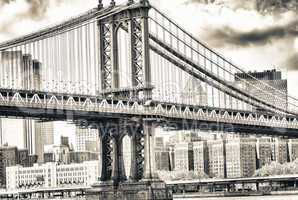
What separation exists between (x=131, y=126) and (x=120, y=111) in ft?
13.7

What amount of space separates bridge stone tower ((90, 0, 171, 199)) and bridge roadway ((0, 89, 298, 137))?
1185 mm

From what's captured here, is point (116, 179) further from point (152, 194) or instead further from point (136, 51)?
point (136, 51)

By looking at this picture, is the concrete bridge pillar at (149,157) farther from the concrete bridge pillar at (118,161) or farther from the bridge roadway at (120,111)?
the concrete bridge pillar at (118,161)

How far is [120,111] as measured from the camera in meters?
115

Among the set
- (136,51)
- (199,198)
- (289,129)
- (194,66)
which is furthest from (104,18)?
(199,198)

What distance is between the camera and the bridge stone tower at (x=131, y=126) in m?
116

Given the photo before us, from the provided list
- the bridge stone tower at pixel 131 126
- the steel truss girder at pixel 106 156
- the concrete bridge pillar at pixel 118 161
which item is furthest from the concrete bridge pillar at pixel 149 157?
the steel truss girder at pixel 106 156

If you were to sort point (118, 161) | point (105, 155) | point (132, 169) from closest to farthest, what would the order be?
point (132, 169), point (118, 161), point (105, 155)

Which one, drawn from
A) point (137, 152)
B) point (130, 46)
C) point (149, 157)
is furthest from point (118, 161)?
point (130, 46)

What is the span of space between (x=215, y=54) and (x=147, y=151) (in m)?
20.8

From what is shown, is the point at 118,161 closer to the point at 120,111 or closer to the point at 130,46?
the point at 120,111

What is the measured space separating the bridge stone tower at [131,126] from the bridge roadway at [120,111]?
1185mm

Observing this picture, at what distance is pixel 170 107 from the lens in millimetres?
123250

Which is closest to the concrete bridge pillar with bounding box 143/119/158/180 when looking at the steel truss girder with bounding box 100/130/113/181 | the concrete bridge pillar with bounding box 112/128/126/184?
the concrete bridge pillar with bounding box 112/128/126/184
